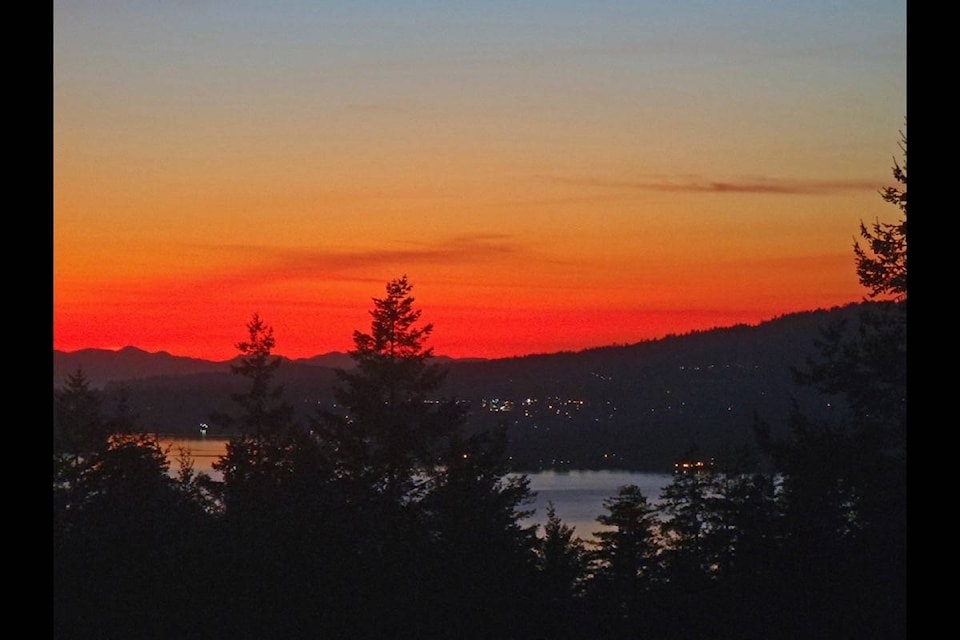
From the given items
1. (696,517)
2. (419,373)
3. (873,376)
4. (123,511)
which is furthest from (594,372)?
(123,511)

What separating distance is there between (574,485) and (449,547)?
161 ft

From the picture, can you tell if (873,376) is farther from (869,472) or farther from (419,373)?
(419,373)

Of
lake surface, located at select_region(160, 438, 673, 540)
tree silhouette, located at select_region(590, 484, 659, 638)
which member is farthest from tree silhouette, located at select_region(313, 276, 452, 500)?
tree silhouette, located at select_region(590, 484, 659, 638)

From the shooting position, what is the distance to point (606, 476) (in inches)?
2849

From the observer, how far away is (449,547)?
16953mm

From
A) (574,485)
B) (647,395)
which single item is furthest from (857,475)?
(647,395)

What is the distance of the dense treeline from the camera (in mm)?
13188

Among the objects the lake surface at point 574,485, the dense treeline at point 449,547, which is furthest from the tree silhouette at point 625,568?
the lake surface at point 574,485

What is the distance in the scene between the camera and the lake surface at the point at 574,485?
99.8ft

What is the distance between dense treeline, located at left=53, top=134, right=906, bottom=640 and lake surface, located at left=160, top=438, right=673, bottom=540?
462 centimetres

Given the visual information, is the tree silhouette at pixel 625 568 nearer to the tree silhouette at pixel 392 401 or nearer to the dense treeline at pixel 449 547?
the dense treeline at pixel 449 547

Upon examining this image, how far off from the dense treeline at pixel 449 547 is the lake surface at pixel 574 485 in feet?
15.1

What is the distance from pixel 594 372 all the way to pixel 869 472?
73.9 meters

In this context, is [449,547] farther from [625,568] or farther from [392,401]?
[392,401]
